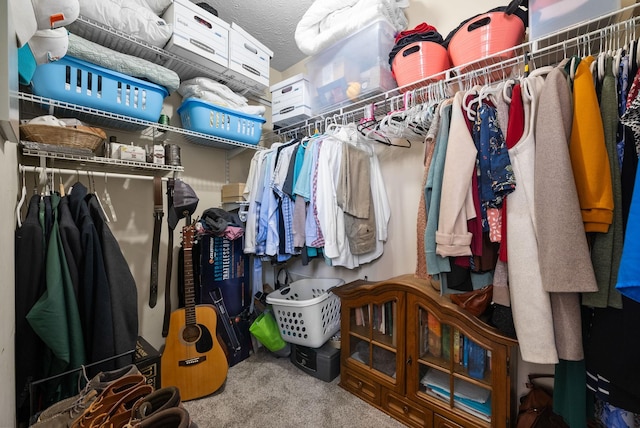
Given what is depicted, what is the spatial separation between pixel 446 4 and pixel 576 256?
5.43ft

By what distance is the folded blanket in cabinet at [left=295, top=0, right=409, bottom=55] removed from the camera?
152cm

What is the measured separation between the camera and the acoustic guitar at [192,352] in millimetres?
1527

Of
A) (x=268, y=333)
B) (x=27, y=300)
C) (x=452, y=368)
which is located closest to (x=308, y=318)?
(x=268, y=333)

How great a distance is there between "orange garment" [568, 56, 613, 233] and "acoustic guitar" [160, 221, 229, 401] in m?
1.83

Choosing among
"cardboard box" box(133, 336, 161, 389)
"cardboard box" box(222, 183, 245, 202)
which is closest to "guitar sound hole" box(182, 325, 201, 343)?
"cardboard box" box(133, 336, 161, 389)

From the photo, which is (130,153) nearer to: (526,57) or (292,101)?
(292,101)

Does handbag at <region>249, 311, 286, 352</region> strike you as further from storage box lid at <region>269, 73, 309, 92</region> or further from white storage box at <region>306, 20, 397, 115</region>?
storage box lid at <region>269, 73, 309, 92</region>

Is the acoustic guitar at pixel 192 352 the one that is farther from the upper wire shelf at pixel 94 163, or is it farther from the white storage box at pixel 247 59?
the white storage box at pixel 247 59

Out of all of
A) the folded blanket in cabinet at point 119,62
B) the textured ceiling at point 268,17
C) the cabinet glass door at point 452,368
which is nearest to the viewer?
the cabinet glass door at point 452,368

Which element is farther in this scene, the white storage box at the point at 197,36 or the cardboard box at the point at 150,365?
the white storage box at the point at 197,36

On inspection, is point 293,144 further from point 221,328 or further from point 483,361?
point 483,361

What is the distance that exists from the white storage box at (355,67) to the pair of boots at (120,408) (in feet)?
5.58

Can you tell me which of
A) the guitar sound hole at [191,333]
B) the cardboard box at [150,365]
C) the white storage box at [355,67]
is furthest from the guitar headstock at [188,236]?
the white storage box at [355,67]

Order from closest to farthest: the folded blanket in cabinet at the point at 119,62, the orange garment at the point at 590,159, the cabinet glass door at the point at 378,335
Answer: the orange garment at the point at 590,159 < the folded blanket in cabinet at the point at 119,62 < the cabinet glass door at the point at 378,335
